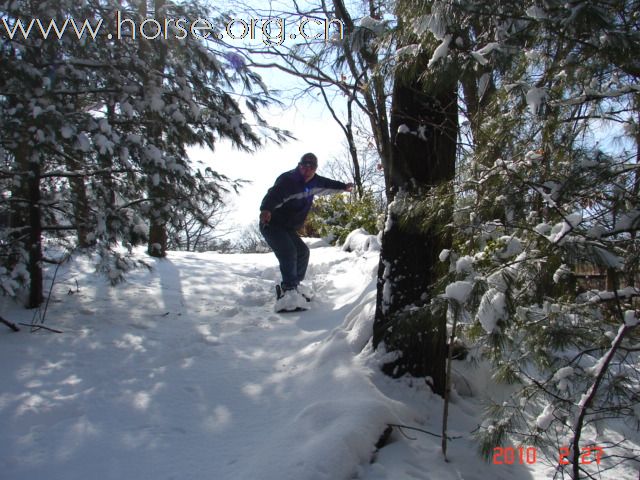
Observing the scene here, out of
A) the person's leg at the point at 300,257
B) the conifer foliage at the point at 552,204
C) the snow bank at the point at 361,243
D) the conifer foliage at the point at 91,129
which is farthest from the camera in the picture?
the snow bank at the point at 361,243

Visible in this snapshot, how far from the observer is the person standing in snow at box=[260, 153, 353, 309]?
4.52m

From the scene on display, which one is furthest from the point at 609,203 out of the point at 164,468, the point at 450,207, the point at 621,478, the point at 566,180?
the point at 164,468

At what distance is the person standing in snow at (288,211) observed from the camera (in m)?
4.52

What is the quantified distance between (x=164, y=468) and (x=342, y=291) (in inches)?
140

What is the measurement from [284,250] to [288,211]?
47 cm

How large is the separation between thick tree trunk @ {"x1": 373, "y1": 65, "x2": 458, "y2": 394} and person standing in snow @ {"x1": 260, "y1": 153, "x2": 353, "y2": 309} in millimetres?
2068

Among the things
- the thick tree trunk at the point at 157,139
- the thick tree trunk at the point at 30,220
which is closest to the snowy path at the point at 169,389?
the thick tree trunk at the point at 30,220

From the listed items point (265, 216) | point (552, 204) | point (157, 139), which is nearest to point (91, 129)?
point (157, 139)

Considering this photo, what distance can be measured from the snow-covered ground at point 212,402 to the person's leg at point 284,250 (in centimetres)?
52

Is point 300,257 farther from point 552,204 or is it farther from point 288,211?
point 552,204

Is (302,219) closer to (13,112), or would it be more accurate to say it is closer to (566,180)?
(13,112)

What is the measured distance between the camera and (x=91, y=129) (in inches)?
141

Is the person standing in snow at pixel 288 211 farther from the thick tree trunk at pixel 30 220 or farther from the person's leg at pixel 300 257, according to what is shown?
the thick tree trunk at pixel 30 220
